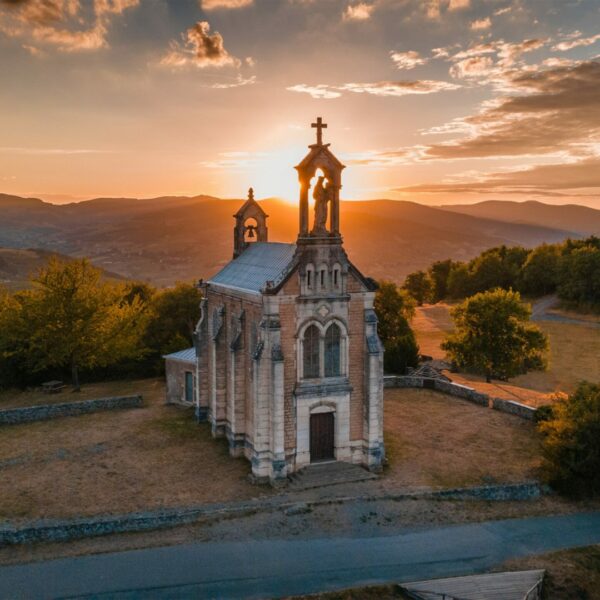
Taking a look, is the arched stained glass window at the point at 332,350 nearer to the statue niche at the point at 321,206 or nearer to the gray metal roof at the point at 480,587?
the statue niche at the point at 321,206

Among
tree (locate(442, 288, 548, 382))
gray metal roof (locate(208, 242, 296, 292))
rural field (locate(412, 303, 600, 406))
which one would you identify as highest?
gray metal roof (locate(208, 242, 296, 292))

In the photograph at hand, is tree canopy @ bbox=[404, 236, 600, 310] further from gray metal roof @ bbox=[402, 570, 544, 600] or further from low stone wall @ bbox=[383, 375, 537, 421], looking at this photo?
gray metal roof @ bbox=[402, 570, 544, 600]

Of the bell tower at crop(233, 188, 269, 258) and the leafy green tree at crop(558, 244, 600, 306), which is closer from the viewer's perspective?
the bell tower at crop(233, 188, 269, 258)

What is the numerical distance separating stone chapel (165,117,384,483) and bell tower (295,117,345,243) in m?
0.05

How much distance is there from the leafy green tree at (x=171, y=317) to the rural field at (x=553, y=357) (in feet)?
80.9

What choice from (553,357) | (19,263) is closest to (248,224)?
(553,357)

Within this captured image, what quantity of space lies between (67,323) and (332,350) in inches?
996

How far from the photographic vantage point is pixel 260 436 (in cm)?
2689

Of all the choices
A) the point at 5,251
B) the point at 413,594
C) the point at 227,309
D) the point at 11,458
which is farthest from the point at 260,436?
the point at 5,251

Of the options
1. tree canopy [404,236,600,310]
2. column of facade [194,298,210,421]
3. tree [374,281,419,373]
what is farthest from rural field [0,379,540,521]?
tree canopy [404,236,600,310]

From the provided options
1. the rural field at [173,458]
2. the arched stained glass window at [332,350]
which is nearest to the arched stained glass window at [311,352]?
the arched stained glass window at [332,350]

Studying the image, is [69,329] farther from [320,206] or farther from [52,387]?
[320,206]

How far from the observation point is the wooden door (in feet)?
91.7

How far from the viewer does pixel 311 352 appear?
2742 cm
